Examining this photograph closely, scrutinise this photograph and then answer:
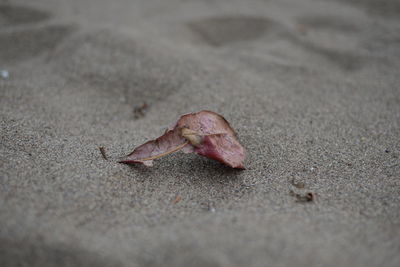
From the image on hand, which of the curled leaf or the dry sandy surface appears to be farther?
the curled leaf

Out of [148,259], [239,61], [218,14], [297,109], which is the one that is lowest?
[148,259]

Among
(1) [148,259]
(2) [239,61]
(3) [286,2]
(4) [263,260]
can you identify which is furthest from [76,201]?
(3) [286,2]

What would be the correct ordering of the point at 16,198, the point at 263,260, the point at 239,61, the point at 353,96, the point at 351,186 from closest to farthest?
the point at 263,260 < the point at 16,198 < the point at 351,186 < the point at 353,96 < the point at 239,61

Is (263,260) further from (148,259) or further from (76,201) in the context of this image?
(76,201)

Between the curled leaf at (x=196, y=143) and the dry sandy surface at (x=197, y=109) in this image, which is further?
the curled leaf at (x=196, y=143)
